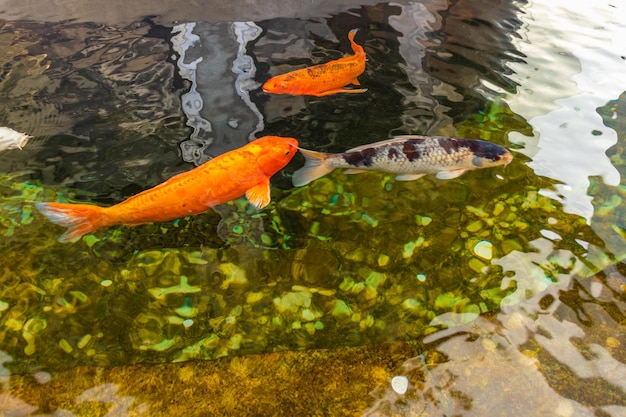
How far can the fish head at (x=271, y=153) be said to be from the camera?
3.31 m

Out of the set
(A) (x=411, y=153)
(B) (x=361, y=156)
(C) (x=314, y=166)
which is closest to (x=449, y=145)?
(A) (x=411, y=153)

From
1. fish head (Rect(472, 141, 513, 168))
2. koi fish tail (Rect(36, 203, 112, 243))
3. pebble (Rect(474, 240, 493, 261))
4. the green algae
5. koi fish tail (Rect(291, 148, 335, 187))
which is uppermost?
fish head (Rect(472, 141, 513, 168))

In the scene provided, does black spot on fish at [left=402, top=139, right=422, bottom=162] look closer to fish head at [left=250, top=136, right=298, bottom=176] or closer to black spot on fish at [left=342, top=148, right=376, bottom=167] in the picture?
black spot on fish at [left=342, top=148, right=376, bottom=167]

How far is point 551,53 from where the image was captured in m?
5.81

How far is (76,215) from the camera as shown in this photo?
2.90 meters

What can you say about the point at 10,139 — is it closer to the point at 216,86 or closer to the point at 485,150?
the point at 216,86

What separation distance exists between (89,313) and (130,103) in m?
2.58

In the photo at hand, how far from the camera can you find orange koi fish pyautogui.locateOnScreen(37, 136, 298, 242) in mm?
2916

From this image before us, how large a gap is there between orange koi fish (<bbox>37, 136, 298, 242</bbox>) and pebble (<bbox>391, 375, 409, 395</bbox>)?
1500 millimetres

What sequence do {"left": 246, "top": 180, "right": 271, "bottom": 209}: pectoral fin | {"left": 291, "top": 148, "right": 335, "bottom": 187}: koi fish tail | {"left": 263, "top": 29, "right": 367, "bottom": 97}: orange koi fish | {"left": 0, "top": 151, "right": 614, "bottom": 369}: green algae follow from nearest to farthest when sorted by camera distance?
{"left": 0, "top": 151, "right": 614, "bottom": 369}: green algae → {"left": 246, "top": 180, "right": 271, "bottom": 209}: pectoral fin → {"left": 291, "top": 148, "right": 335, "bottom": 187}: koi fish tail → {"left": 263, "top": 29, "right": 367, "bottom": 97}: orange koi fish

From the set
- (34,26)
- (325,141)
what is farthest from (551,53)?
(34,26)

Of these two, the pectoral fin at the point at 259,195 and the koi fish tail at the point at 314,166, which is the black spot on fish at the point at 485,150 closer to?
the koi fish tail at the point at 314,166

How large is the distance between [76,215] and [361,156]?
2076 millimetres

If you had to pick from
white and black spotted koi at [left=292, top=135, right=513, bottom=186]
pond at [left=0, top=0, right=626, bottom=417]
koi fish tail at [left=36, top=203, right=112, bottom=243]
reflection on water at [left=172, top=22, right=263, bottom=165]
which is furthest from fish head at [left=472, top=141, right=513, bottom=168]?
koi fish tail at [left=36, top=203, right=112, bottom=243]
